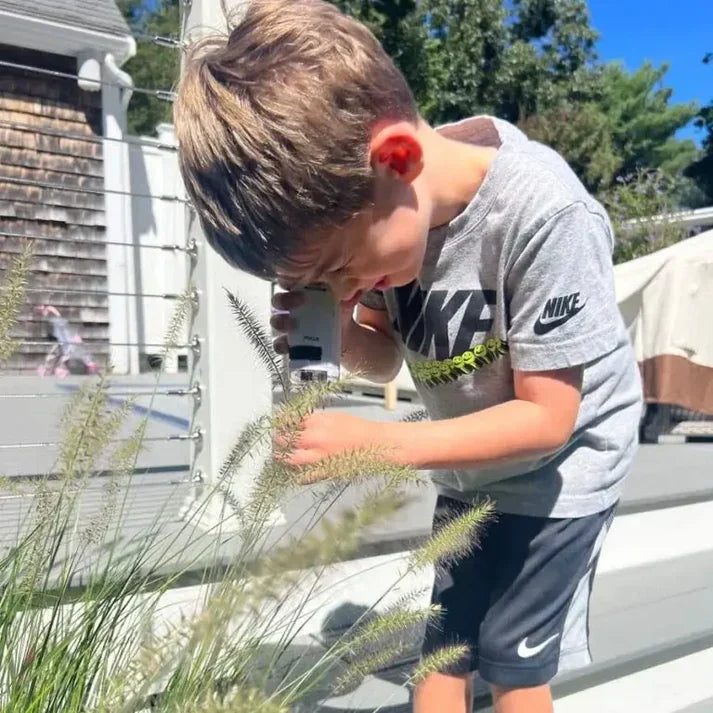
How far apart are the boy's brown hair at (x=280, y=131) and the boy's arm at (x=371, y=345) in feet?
1.27

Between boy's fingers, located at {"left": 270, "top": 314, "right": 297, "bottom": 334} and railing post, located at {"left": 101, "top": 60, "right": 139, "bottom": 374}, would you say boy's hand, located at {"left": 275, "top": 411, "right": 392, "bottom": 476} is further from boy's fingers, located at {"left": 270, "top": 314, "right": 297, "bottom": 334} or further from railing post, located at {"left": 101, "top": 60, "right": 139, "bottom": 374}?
railing post, located at {"left": 101, "top": 60, "right": 139, "bottom": 374}

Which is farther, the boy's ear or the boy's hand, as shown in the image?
the boy's ear

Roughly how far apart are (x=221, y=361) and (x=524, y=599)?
97cm

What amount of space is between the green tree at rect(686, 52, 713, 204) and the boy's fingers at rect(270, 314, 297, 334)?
2386cm

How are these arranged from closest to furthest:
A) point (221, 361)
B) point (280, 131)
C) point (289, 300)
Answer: point (280, 131)
point (289, 300)
point (221, 361)

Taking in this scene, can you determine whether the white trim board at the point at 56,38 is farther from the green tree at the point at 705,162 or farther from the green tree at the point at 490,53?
the green tree at the point at 705,162

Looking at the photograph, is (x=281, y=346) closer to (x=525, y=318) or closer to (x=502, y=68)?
(x=525, y=318)

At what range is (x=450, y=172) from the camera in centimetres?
121

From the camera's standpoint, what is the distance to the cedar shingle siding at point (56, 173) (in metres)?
7.06

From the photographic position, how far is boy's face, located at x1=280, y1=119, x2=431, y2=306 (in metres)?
1.04

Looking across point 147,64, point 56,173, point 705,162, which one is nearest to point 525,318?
point 56,173

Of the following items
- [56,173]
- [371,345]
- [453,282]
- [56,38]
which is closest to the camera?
[453,282]

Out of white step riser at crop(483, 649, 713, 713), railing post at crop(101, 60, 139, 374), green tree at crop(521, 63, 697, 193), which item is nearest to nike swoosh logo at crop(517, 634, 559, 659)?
white step riser at crop(483, 649, 713, 713)

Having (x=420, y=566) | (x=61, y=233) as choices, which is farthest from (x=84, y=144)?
(x=420, y=566)
